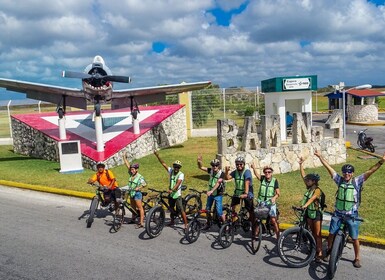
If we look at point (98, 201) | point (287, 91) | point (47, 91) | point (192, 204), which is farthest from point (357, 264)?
point (47, 91)

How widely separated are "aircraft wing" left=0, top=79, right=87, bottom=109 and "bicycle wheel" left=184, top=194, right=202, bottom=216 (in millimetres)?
12248

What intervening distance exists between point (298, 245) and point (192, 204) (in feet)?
10.6

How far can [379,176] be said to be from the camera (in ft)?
42.5

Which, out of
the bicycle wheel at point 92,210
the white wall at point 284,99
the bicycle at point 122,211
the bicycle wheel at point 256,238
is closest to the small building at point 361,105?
the white wall at point 284,99

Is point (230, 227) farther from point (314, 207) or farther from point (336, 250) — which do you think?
point (336, 250)

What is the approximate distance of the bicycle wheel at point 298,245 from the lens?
647 centimetres

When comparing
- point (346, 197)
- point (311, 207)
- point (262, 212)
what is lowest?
point (262, 212)

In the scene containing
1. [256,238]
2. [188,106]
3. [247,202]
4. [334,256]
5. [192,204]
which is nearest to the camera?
[334,256]

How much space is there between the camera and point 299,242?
658 centimetres

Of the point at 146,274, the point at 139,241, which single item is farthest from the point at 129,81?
the point at 146,274

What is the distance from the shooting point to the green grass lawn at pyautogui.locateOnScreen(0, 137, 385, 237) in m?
9.19

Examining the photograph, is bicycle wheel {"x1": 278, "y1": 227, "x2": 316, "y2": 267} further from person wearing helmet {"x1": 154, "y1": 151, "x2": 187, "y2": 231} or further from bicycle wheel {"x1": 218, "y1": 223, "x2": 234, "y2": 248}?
person wearing helmet {"x1": 154, "y1": 151, "x2": 187, "y2": 231}

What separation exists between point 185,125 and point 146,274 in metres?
19.1

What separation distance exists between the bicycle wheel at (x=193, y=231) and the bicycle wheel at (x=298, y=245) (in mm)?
1887
